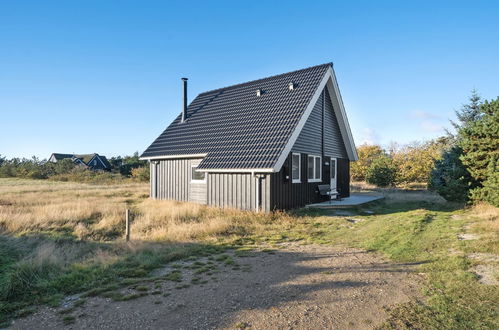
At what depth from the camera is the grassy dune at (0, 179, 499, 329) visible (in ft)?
14.4

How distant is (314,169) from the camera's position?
52.0 feet

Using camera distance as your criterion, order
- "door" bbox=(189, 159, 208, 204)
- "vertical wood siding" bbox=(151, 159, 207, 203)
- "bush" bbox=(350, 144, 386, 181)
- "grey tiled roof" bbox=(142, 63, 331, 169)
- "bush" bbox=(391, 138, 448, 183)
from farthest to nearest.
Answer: "bush" bbox=(350, 144, 386, 181), "bush" bbox=(391, 138, 448, 183), "vertical wood siding" bbox=(151, 159, 207, 203), "door" bbox=(189, 159, 208, 204), "grey tiled roof" bbox=(142, 63, 331, 169)

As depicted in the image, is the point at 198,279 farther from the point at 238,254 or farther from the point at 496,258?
the point at 496,258

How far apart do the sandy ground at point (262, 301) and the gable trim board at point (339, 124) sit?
6334 millimetres

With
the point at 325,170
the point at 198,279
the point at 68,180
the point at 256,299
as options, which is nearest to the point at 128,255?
the point at 198,279

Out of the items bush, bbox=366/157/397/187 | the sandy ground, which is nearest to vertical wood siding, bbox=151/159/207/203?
the sandy ground

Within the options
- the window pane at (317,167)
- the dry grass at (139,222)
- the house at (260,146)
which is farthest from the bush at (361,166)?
the dry grass at (139,222)

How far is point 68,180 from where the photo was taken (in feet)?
137

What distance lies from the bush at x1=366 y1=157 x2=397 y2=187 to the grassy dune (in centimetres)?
1324

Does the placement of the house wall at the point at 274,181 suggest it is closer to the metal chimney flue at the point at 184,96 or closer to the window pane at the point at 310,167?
the window pane at the point at 310,167

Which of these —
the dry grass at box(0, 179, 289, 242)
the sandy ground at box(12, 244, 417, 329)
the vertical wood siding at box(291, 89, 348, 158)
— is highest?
the vertical wood siding at box(291, 89, 348, 158)

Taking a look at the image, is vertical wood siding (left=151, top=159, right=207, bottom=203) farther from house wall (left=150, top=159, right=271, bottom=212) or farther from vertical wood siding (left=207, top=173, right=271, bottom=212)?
vertical wood siding (left=207, top=173, right=271, bottom=212)

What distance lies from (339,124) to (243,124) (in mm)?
6330

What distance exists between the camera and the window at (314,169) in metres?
15.4
